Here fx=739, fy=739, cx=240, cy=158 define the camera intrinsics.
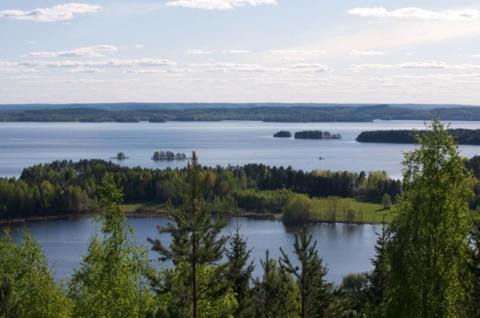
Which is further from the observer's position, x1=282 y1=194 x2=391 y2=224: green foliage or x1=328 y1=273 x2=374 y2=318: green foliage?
x1=282 y1=194 x2=391 y2=224: green foliage

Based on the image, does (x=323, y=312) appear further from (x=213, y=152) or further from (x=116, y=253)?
(x=213, y=152)

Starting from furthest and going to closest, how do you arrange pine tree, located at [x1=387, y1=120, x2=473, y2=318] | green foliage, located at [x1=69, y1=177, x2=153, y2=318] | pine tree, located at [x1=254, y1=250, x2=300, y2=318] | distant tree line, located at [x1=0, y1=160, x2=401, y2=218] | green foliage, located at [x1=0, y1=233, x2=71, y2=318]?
1. distant tree line, located at [x1=0, y1=160, x2=401, y2=218]
2. pine tree, located at [x1=254, y1=250, x2=300, y2=318]
3. green foliage, located at [x1=0, y1=233, x2=71, y2=318]
4. green foliage, located at [x1=69, y1=177, x2=153, y2=318]
5. pine tree, located at [x1=387, y1=120, x2=473, y2=318]

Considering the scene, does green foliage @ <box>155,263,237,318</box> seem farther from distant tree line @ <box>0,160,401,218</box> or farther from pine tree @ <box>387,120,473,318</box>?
distant tree line @ <box>0,160,401,218</box>

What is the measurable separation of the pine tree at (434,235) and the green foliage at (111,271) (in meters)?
3.37

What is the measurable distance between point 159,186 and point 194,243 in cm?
5775

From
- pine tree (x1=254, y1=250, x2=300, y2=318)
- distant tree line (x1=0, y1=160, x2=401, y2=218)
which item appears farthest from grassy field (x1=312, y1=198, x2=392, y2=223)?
pine tree (x1=254, y1=250, x2=300, y2=318)

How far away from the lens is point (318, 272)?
1161 cm

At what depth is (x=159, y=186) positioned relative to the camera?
66.4 m

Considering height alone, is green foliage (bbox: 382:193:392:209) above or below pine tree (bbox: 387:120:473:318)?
below

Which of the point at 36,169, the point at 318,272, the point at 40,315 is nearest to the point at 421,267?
the point at 318,272

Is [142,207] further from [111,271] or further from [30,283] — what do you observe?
[111,271]

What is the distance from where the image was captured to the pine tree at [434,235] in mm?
8297

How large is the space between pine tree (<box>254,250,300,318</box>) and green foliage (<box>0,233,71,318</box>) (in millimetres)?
3442

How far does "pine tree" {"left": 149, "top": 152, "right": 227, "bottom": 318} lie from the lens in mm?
8977
